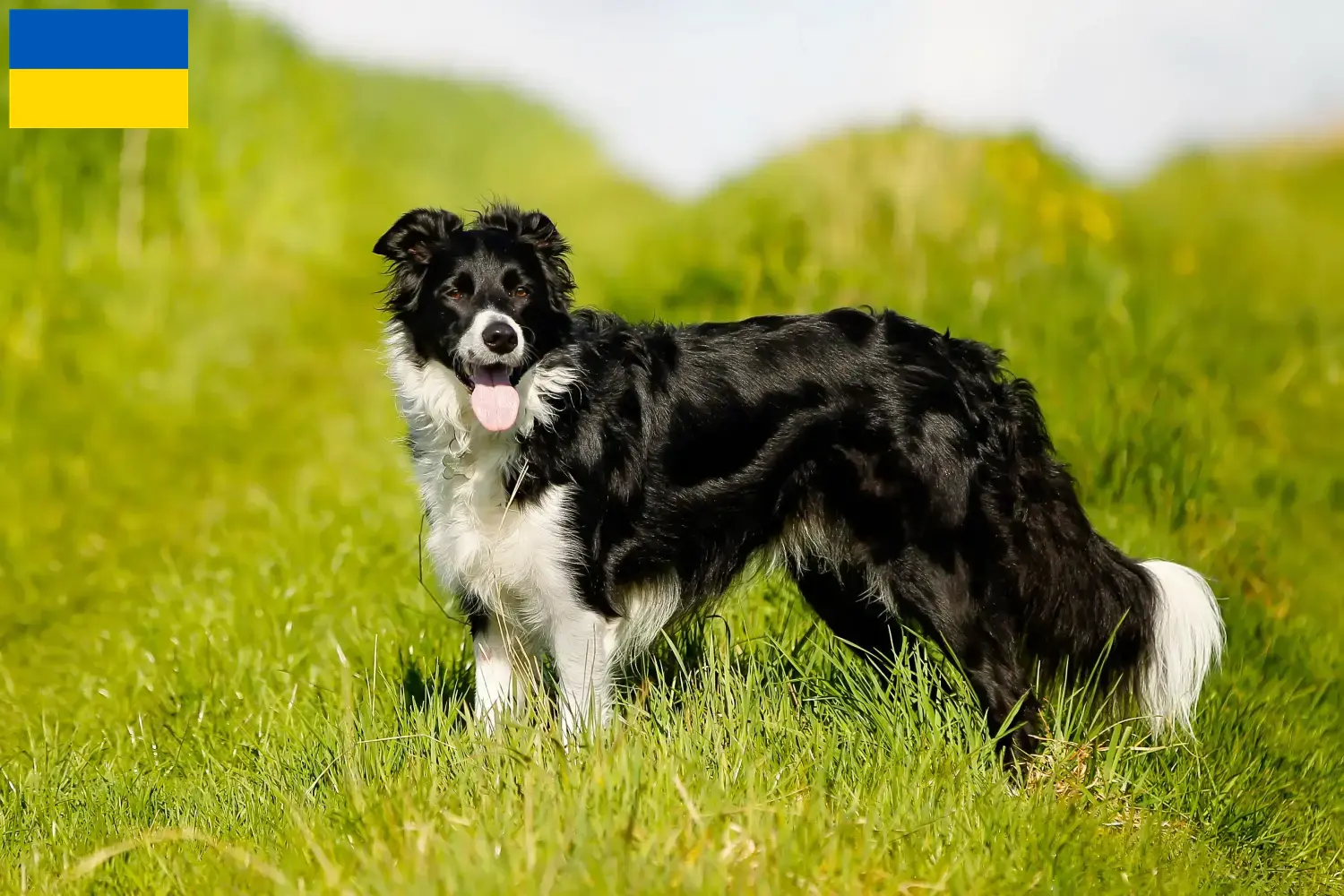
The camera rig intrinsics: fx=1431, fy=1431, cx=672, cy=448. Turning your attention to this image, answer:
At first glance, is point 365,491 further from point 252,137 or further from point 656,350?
point 252,137

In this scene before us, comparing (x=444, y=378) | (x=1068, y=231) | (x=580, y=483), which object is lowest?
(x=580, y=483)

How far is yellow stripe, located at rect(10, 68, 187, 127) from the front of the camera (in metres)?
10.5

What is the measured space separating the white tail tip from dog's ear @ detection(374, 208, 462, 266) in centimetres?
267

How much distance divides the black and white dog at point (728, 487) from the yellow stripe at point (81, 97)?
716 cm

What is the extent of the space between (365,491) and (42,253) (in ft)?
13.7

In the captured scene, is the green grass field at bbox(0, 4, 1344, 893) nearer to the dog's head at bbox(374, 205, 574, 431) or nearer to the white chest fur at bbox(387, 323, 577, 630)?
the white chest fur at bbox(387, 323, 577, 630)

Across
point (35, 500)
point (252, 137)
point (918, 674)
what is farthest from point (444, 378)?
point (252, 137)

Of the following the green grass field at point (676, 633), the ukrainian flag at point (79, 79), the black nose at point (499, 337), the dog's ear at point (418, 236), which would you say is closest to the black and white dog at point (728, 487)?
the dog's ear at point (418, 236)

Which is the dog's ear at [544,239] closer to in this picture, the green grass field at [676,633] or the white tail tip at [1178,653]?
the green grass field at [676,633]

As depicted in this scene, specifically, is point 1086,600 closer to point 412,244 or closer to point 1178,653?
point 1178,653

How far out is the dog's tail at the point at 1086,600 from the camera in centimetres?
470

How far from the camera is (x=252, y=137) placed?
42.1 feet

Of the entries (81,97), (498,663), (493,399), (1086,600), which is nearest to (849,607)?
(1086,600)

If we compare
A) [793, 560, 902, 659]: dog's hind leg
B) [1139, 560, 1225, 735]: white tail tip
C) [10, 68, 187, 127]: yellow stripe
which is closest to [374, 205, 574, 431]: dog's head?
[793, 560, 902, 659]: dog's hind leg
